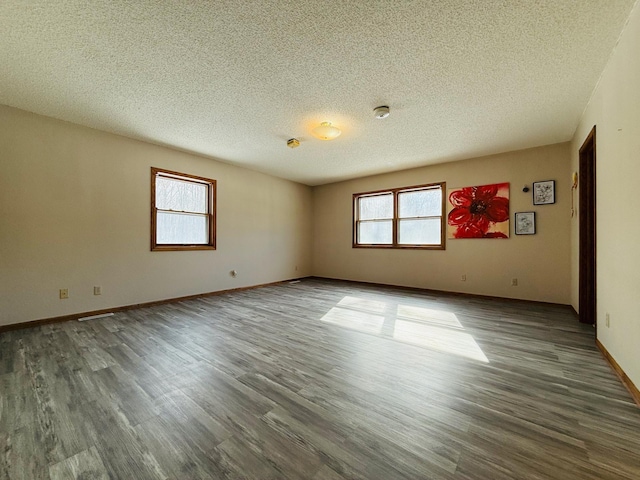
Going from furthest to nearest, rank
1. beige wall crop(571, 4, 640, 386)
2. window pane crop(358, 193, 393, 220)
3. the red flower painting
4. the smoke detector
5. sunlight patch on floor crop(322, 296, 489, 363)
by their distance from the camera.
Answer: window pane crop(358, 193, 393, 220) → the red flower painting → the smoke detector → sunlight patch on floor crop(322, 296, 489, 363) → beige wall crop(571, 4, 640, 386)

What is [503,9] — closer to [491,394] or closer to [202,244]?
[491,394]

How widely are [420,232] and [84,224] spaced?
5.76 m

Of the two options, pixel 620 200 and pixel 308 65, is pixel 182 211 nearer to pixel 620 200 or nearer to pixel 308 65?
pixel 308 65

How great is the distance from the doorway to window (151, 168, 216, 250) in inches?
220

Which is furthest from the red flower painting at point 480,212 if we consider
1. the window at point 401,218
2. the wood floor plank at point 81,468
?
the wood floor plank at point 81,468

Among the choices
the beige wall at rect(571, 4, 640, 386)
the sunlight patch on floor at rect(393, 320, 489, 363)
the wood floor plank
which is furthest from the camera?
the sunlight patch on floor at rect(393, 320, 489, 363)

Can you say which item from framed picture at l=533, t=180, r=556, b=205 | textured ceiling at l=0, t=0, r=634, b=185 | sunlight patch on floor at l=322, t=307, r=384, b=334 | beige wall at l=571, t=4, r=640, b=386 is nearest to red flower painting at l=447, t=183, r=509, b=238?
framed picture at l=533, t=180, r=556, b=205

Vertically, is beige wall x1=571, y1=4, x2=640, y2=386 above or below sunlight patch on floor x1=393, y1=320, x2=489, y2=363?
above

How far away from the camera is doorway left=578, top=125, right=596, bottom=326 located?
10.1 feet

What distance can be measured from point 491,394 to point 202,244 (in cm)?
478

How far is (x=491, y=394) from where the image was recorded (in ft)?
5.65

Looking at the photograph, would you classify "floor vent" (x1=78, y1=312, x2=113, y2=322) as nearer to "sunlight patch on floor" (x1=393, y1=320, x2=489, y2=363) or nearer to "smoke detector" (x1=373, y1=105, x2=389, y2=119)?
"sunlight patch on floor" (x1=393, y1=320, x2=489, y2=363)

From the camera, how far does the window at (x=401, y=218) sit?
17.5 feet

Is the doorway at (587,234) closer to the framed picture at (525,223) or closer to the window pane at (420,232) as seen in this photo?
the framed picture at (525,223)
